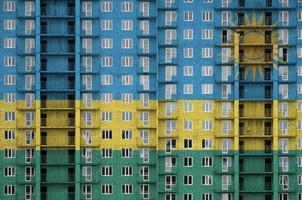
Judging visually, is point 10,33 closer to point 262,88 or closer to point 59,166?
point 59,166

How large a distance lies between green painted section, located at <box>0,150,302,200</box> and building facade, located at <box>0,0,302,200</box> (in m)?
0.15

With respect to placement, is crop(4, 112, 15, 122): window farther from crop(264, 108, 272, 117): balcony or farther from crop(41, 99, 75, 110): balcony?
crop(264, 108, 272, 117): balcony

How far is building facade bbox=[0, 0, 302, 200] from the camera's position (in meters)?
94.0

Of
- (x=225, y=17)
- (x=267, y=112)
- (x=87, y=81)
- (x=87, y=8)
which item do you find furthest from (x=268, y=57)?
(x=87, y=8)

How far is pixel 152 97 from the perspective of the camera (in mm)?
95125

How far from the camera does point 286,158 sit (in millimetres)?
95000

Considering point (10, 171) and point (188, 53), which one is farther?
point (188, 53)

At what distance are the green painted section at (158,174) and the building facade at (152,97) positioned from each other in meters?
0.15

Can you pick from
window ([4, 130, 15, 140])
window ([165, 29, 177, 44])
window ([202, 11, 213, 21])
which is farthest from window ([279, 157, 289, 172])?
window ([4, 130, 15, 140])

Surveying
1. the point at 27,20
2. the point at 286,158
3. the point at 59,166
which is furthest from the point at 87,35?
the point at 286,158

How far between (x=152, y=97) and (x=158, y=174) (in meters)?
11.3

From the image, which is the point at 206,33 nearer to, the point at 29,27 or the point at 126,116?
the point at 126,116

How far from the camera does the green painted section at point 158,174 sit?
307ft

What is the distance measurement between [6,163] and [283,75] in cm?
4248
